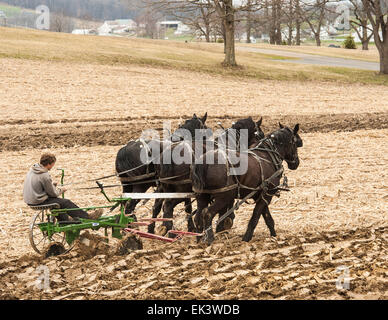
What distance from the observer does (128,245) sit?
9.37 m

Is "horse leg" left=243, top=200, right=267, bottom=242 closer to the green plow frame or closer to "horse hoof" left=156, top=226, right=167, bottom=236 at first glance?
"horse hoof" left=156, top=226, right=167, bottom=236

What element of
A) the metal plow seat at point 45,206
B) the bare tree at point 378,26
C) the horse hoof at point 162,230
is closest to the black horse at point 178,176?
the horse hoof at point 162,230

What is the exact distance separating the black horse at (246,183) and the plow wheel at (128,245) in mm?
1109

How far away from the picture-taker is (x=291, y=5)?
3875 centimetres

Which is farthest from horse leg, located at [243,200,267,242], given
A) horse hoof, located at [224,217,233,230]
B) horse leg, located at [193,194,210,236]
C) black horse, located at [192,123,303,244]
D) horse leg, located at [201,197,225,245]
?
horse leg, located at [193,194,210,236]

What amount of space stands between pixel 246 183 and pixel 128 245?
227 cm

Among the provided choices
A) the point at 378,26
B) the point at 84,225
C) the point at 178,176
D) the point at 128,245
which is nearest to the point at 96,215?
the point at 84,225

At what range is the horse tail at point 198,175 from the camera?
9570 mm

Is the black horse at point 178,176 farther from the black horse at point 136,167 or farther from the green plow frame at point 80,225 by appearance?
the green plow frame at point 80,225

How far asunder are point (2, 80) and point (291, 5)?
19775 mm

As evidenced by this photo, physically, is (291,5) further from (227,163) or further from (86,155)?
(227,163)

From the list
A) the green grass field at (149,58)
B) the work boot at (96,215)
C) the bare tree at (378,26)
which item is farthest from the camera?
the bare tree at (378,26)

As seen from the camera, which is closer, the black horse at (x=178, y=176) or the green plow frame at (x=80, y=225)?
the green plow frame at (x=80, y=225)

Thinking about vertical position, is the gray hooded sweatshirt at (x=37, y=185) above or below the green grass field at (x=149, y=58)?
below
